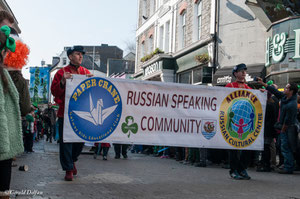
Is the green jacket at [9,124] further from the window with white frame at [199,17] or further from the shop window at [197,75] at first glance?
the window with white frame at [199,17]

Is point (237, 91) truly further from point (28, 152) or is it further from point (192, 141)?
point (28, 152)

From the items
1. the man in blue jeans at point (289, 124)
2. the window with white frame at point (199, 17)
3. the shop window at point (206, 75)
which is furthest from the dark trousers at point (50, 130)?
the man in blue jeans at point (289, 124)

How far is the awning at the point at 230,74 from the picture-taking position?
18.0m

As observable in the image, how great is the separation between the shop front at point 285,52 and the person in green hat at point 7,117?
13.4m

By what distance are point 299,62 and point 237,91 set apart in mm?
8635

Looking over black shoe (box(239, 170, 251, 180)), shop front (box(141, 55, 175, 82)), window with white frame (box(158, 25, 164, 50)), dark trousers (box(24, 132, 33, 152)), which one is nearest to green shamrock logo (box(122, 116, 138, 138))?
black shoe (box(239, 170, 251, 180))

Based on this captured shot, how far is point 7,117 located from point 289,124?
7444 millimetres

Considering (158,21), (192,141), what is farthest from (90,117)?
(158,21)

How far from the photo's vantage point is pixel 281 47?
635 inches

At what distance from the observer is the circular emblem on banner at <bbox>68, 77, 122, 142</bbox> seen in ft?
22.5

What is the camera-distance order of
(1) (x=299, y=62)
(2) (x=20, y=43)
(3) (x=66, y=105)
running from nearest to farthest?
(2) (x=20, y=43) → (3) (x=66, y=105) → (1) (x=299, y=62)

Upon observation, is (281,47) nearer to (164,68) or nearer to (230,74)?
(230,74)

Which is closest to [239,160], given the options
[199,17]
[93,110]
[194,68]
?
[93,110]

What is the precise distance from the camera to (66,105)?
6828 mm
